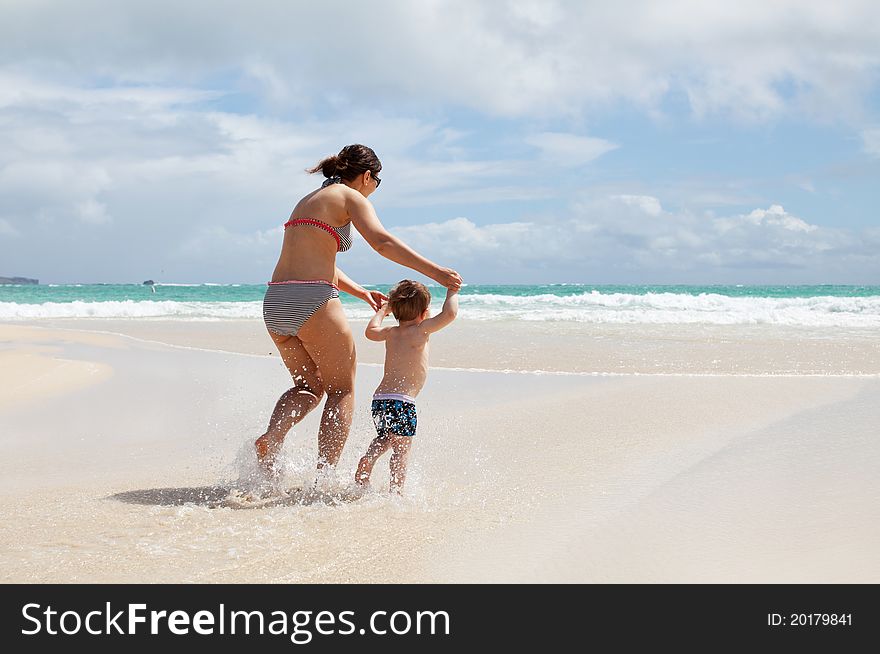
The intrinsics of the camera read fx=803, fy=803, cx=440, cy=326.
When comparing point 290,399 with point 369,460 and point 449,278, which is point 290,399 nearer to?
point 369,460

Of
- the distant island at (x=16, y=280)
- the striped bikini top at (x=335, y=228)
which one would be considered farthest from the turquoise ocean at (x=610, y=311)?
the distant island at (x=16, y=280)

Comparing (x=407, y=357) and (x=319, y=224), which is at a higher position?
(x=319, y=224)

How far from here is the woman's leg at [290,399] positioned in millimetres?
4020

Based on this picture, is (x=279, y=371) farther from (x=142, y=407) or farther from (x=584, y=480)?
(x=584, y=480)

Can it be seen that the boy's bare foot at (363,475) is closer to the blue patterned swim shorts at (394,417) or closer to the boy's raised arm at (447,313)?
the blue patterned swim shorts at (394,417)

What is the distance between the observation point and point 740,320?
1914cm

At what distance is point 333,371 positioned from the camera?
4.04 metres

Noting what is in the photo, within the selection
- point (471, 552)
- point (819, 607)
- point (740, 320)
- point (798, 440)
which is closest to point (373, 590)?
point (471, 552)

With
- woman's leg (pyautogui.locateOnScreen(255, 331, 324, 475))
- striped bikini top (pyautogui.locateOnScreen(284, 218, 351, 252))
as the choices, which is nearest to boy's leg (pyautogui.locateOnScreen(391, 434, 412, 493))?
woman's leg (pyautogui.locateOnScreen(255, 331, 324, 475))

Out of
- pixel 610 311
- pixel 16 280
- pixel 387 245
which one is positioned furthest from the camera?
pixel 16 280

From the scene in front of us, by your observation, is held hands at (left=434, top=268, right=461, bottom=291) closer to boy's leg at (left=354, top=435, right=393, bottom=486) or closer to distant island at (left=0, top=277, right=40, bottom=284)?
boy's leg at (left=354, top=435, right=393, bottom=486)

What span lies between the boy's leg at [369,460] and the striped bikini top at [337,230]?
0.98 m

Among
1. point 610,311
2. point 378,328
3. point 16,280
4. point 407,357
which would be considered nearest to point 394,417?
point 407,357

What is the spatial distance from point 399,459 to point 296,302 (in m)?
0.94
